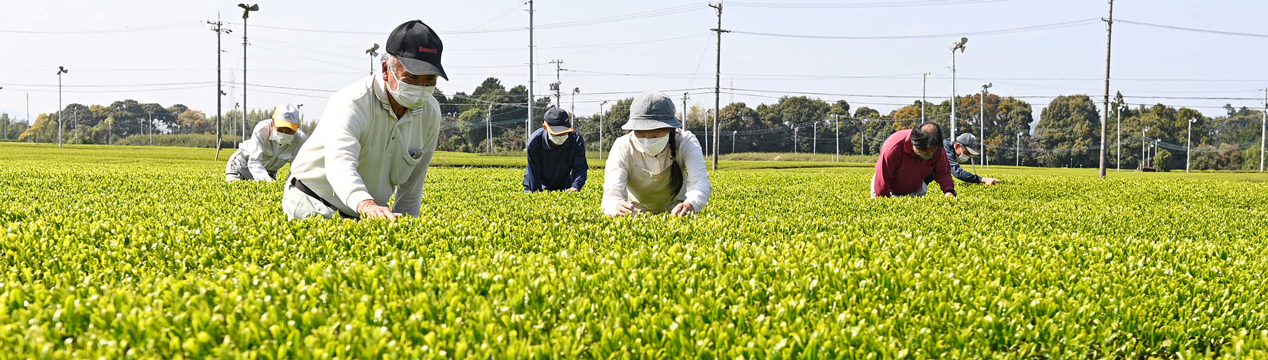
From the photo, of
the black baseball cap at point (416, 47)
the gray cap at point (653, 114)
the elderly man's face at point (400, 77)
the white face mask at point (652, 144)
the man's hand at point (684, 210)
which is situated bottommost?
the man's hand at point (684, 210)

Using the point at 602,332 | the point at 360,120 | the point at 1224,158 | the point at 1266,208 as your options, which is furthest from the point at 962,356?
the point at 1224,158

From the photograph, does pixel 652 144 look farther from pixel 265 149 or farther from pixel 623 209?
pixel 265 149

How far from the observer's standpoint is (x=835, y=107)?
99938 mm

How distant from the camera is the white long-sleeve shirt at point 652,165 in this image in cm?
545

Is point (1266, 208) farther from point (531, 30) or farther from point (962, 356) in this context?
point (531, 30)

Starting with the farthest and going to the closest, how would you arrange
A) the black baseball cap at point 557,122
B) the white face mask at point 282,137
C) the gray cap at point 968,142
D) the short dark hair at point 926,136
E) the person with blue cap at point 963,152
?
the gray cap at point 968,142
the person with blue cap at point 963,152
the white face mask at point 282,137
the black baseball cap at point 557,122
the short dark hair at point 926,136

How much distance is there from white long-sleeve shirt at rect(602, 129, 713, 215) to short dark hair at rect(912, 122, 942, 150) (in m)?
3.56

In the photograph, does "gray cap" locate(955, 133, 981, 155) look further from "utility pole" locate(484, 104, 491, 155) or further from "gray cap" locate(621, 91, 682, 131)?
"utility pole" locate(484, 104, 491, 155)

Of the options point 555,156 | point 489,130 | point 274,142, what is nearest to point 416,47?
point 555,156

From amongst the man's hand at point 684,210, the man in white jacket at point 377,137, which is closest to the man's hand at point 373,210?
the man in white jacket at point 377,137

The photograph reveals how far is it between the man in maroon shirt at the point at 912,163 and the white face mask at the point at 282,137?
6471 millimetres

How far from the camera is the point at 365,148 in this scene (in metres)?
4.39

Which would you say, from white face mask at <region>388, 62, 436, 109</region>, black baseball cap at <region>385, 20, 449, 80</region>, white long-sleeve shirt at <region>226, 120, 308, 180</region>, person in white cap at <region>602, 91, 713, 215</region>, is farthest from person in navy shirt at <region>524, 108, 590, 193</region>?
black baseball cap at <region>385, 20, 449, 80</region>

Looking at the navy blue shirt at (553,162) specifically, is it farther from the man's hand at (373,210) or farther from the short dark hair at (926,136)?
the man's hand at (373,210)
